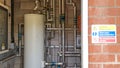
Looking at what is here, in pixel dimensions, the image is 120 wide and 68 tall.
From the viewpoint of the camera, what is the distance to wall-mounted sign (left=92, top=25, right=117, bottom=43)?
56.6 inches

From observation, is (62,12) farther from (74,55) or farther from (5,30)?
(5,30)

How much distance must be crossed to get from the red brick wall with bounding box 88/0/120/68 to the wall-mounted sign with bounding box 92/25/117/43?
0.10ft

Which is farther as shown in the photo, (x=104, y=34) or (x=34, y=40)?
(x=34, y=40)

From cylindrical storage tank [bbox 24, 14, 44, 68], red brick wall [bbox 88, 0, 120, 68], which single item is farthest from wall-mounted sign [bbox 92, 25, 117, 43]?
cylindrical storage tank [bbox 24, 14, 44, 68]

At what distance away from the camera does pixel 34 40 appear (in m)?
4.04

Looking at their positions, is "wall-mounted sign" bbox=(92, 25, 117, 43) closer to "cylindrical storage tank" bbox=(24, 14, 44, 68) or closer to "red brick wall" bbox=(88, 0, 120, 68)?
"red brick wall" bbox=(88, 0, 120, 68)

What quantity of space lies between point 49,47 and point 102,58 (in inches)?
125

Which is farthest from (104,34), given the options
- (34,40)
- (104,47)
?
(34,40)

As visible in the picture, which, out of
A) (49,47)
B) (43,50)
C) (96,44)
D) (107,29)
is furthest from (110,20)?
(49,47)

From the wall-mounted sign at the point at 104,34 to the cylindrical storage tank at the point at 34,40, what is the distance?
107 inches

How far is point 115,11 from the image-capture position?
4.77 ft

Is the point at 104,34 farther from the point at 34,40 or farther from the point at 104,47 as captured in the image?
the point at 34,40

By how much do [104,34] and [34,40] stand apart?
2749mm

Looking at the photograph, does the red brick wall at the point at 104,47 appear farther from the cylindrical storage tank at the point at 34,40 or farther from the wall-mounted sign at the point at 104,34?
the cylindrical storage tank at the point at 34,40
